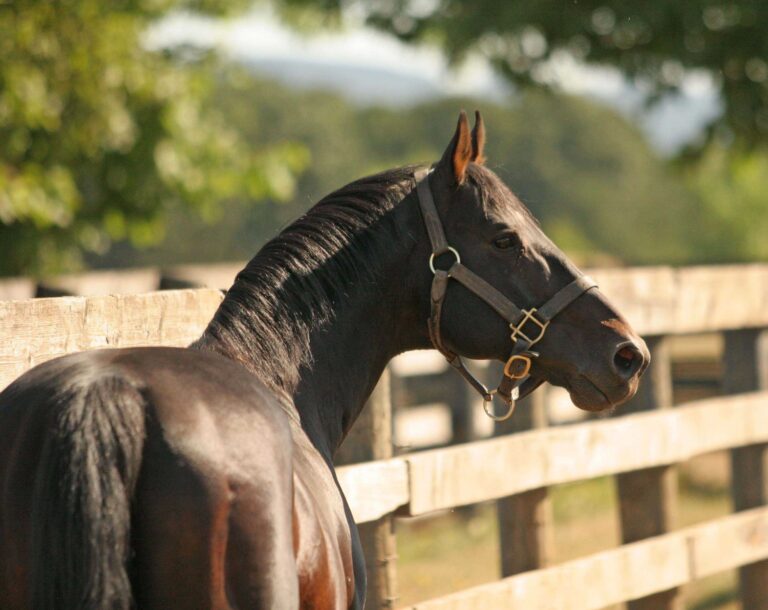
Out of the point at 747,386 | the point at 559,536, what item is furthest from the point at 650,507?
the point at 559,536

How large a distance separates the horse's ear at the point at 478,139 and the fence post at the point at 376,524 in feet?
3.12

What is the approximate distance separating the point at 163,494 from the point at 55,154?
26.7 feet

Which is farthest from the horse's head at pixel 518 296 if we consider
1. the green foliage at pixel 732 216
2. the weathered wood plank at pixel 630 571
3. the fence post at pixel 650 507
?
the green foliage at pixel 732 216

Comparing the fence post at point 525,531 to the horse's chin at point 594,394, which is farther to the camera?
the fence post at point 525,531

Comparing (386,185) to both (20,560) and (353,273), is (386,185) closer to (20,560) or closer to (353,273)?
(353,273)

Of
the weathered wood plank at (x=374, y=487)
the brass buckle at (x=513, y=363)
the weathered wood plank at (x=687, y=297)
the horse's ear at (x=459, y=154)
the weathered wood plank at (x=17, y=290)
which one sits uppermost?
the weathered wood plank at (x=17, y=290)

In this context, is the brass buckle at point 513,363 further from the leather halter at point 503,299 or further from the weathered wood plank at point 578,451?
the weathered wood plank at point 578,451

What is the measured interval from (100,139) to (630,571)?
6.68 m

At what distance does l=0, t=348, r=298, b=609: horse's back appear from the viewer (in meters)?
2.09

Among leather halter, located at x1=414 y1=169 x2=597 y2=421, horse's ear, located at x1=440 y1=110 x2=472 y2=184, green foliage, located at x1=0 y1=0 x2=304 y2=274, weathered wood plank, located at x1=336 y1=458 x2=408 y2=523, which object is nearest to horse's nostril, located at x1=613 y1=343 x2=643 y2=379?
leather halter, located at x1=414 y1=169 x2=597 y2=421

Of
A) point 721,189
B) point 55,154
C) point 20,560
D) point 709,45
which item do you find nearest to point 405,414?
point 55,154

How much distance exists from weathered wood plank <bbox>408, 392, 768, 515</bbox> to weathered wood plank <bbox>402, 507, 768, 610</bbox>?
33 centimetres

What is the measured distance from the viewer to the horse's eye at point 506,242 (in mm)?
3090

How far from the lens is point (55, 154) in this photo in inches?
382
